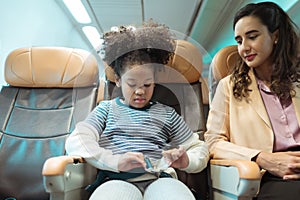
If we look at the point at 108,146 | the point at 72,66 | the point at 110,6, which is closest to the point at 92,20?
the point at 110,6

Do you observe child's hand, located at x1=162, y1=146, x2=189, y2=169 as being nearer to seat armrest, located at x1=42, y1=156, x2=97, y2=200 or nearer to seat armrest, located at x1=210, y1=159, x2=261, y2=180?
seat armrest, located at x1=210, y1=159, x2=261, y2=180

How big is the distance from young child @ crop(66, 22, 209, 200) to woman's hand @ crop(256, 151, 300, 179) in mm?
197

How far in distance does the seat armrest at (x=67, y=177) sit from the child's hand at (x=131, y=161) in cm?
15

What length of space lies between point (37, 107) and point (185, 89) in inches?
29.3

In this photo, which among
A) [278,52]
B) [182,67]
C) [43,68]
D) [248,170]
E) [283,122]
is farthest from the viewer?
[43,68]

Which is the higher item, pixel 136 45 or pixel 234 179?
pixel 136 45

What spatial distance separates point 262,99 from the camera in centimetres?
113

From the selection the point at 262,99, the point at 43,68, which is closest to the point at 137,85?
the point at 262,99

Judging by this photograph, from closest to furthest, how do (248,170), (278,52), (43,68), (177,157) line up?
(248,170) < (177,157) < (278,52) < (43,68)

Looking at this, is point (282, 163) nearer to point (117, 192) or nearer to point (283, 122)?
point (283, 122)

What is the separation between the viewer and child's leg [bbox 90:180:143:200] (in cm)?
83

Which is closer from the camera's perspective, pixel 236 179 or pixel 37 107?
pixel 236 179

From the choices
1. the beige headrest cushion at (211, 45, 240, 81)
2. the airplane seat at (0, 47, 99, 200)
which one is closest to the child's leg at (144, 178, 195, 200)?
the airplane seat at (0, 47, 99, 200)

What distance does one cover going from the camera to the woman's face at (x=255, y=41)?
3.81ft
